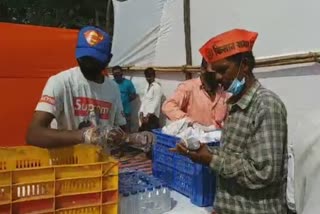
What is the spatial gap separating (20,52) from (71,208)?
12.1 ft

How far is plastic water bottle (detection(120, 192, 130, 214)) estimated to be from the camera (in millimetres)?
1941

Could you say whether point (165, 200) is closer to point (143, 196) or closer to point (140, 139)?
point (143, 196)

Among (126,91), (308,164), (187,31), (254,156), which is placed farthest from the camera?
(126,91)

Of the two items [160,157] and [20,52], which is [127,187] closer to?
[160,157]

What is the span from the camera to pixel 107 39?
2143 mm

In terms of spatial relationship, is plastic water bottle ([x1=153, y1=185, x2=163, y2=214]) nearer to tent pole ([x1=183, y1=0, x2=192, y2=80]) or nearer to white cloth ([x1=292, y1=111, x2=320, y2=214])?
white cloth ([x1=292, y1=111, x2=320, y2=214])

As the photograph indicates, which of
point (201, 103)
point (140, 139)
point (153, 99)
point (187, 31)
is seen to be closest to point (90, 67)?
point (140, 139)

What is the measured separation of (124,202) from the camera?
6.41 ft

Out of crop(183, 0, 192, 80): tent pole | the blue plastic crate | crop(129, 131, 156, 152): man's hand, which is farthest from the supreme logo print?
crop(183, 0, 192, 80): tent pole

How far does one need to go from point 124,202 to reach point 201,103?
4.71 feet

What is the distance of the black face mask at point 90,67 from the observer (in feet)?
6.88

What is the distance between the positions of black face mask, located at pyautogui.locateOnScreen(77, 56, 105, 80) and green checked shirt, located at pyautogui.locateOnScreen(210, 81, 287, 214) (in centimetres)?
70

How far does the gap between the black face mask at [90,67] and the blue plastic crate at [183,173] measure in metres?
0.58

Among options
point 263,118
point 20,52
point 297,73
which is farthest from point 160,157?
point 20,52
